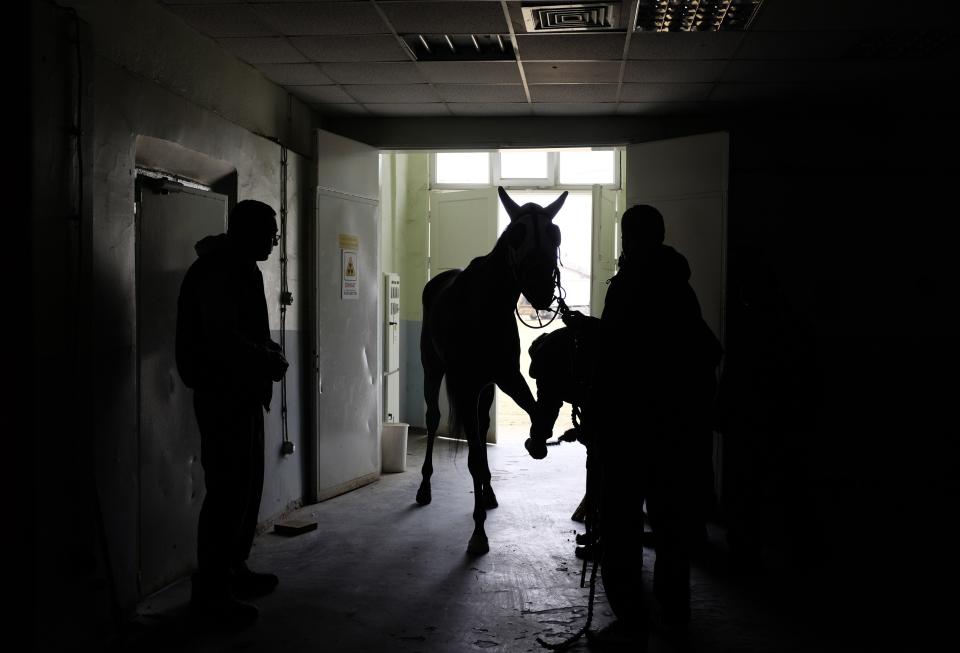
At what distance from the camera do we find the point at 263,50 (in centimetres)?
409

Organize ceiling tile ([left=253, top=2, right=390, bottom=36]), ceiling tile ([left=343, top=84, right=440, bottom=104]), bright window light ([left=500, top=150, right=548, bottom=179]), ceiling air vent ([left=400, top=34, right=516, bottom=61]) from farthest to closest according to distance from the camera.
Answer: bright window light ([left=500, top=150, right=548, bottom=179]) < ceiling tile ([left=343, top=84, right=440, bottom=104]) < ceiling air vent ([left=400, top=34, right=516, bottom=61]) < ceiling tile ([left=253, top=2, right=390, bottom=36])

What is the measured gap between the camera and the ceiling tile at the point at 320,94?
16.0ft

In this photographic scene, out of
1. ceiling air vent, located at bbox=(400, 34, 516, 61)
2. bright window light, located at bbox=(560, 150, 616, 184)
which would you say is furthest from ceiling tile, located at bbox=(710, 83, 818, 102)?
bright window light, located at bbox=(560, 150, 616, 184)

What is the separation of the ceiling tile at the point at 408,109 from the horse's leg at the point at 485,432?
2.20 meters

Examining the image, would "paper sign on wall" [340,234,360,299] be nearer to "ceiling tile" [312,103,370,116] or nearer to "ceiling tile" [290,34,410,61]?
"ceiling tile" [312,103,370,116]

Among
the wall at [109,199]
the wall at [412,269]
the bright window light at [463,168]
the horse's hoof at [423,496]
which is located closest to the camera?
the wall at [109,199]

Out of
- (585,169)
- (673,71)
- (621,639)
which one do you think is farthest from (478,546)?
(585,169)

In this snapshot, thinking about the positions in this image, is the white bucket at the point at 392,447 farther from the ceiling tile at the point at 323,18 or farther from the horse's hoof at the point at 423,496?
the ceiling tile at the point at 323,18

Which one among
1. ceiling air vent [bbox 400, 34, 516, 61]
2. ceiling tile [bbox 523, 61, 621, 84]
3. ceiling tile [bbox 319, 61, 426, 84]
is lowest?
ceiling tile [bbox 523, 61, 621, 84]

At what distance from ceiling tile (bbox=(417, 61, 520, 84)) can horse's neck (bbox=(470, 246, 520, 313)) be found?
124 cm

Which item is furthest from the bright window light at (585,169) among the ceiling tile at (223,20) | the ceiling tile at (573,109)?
the ceiling tile at (223,20)

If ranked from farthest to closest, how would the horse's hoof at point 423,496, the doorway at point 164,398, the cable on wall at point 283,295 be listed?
the horse's hoof at point 423,496
the cable on wall at point 283,295
the doorway at point 164,398

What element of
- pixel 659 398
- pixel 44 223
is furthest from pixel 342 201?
pixel 659 398

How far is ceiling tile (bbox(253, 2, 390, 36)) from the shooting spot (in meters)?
3.51
